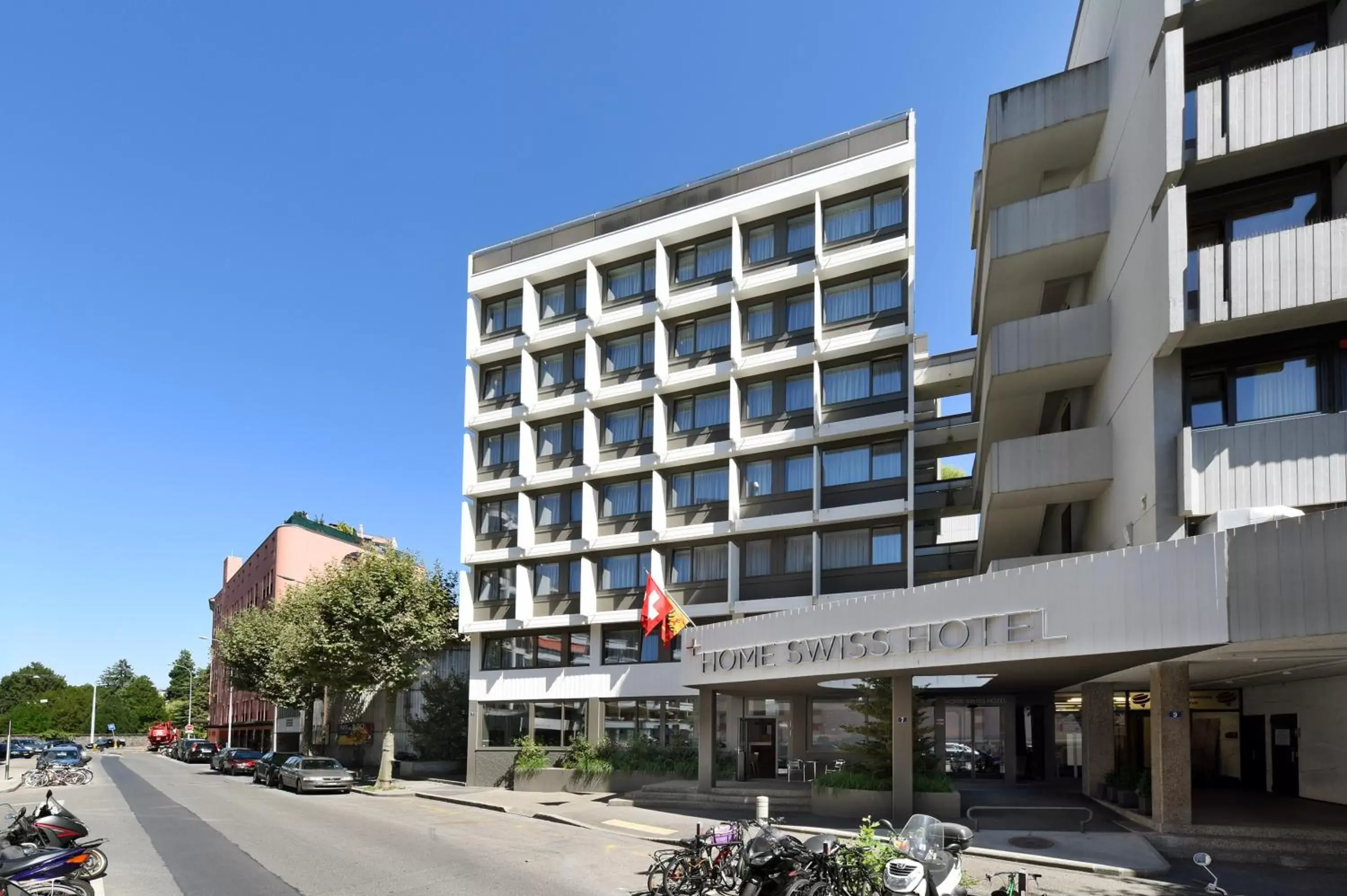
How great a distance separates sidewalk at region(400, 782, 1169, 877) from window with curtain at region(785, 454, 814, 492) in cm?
1273

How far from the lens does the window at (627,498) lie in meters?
40.2

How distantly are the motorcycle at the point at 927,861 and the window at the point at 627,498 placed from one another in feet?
87.2

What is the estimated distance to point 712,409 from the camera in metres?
38.9

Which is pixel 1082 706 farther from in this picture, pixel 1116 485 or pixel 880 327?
pixel 880 327

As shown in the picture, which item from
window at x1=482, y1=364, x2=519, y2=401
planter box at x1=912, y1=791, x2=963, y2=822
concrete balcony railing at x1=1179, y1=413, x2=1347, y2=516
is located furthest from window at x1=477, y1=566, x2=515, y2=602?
concrete balcony railing at x1=1179, y1=413, x2=1347, y2=516

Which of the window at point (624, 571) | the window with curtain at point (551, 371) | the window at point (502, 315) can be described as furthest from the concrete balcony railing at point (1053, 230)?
the window at point (502, 315)

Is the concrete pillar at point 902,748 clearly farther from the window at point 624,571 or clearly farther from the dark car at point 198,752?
the dark car at point 198,752

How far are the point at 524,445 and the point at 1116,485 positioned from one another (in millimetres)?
26356

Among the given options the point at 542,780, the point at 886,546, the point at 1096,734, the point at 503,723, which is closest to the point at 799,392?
the point at 886,546

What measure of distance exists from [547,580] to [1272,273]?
3044 cm

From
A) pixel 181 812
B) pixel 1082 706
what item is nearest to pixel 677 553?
pixel 1082 706

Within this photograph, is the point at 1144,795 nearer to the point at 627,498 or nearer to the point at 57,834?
the point at 57,834

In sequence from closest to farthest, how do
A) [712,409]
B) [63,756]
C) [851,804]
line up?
[851,804] < [712,409] < [63,756]

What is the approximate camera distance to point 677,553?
38.9 m
